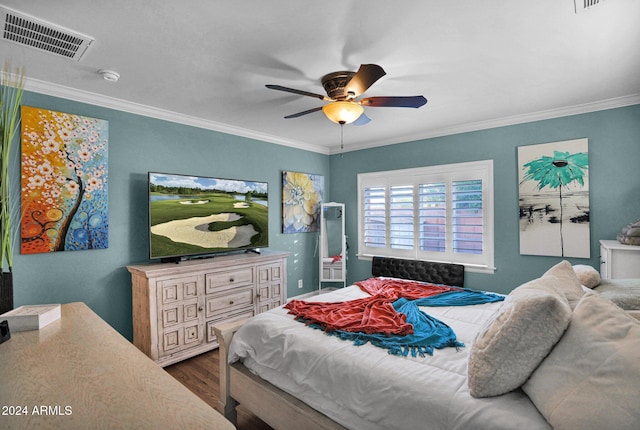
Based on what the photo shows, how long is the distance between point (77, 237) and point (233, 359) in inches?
74.6

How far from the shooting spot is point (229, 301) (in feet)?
11.3

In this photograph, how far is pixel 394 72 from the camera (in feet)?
8.15

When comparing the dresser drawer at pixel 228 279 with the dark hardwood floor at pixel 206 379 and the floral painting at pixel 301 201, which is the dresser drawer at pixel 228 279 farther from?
the floral painting at pixel 301 201

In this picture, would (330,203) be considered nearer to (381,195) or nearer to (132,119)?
(381,195)

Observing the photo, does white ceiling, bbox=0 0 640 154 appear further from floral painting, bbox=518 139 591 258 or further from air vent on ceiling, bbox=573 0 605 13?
floral painting, bbox=518 139 591 258

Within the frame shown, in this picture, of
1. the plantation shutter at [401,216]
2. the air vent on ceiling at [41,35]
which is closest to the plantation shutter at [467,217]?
the plantation shutter at [401,216]

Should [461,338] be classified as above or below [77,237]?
below

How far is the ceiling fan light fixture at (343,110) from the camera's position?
8.04 feet

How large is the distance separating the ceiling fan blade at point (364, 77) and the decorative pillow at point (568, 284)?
1.60 metres

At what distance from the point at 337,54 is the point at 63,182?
8.39ft

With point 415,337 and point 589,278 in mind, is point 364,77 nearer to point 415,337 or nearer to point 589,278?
point 415,337

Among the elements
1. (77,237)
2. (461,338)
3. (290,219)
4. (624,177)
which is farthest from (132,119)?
(624,177)

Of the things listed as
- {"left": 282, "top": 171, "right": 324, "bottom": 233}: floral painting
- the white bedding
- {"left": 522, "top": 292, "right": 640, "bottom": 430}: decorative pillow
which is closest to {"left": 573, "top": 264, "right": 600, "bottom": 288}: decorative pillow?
the white bedding

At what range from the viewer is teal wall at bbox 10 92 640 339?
279 centimetres
